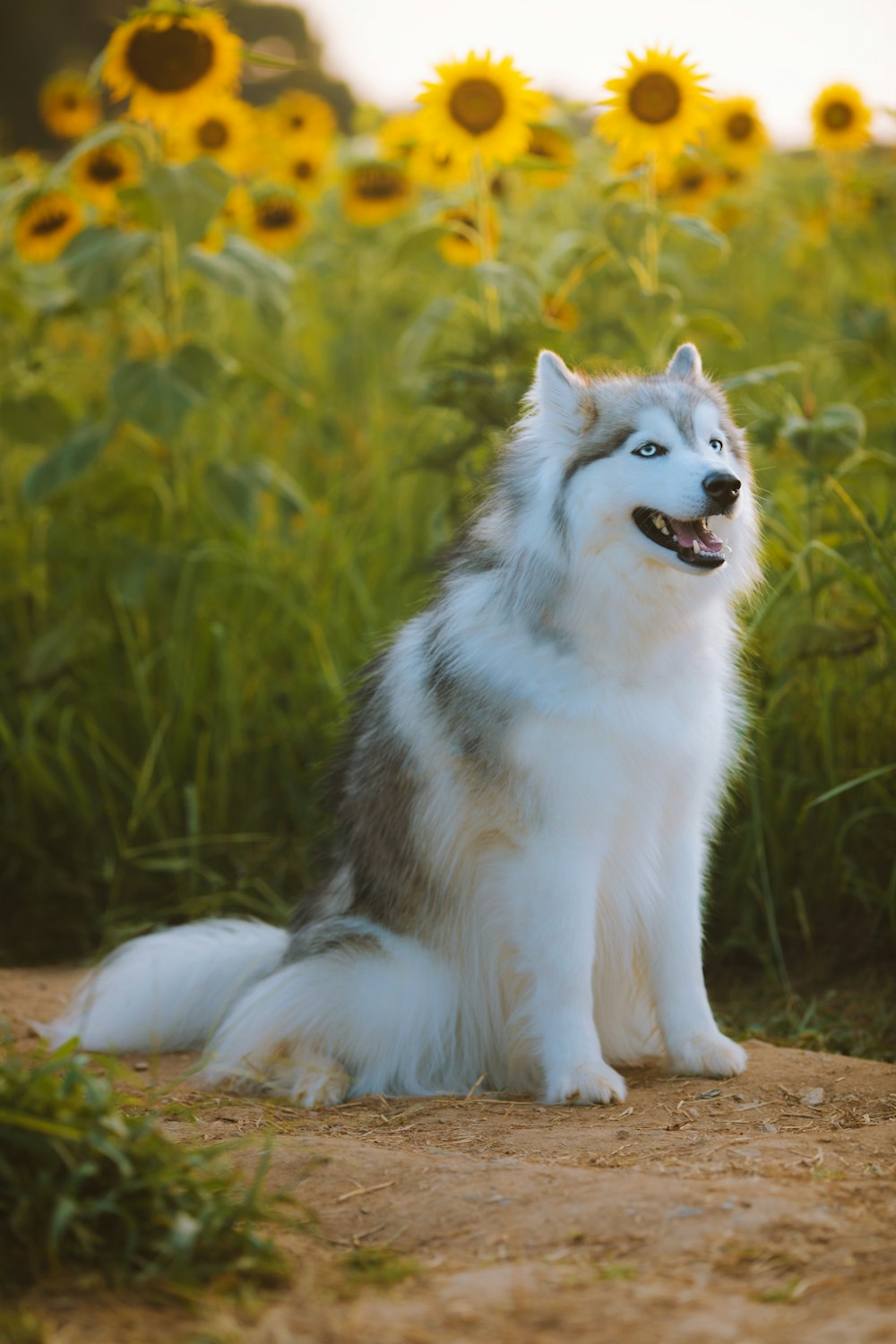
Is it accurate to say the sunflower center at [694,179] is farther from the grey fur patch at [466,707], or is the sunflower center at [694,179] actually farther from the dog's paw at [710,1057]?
the dog's paw at [710,1057]

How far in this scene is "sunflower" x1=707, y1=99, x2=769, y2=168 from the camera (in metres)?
6.05

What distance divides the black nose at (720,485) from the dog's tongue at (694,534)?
74 millimetres

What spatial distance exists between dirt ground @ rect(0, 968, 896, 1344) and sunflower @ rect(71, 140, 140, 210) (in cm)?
340

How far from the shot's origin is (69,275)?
4.53 meters

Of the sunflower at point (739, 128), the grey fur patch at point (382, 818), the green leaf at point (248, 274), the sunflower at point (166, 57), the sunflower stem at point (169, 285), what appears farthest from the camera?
the sunflower at point (739, 128)

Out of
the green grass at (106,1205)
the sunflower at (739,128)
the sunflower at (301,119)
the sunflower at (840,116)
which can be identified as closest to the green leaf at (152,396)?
the sunflower at (301,119)

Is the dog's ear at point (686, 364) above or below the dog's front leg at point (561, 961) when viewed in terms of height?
above

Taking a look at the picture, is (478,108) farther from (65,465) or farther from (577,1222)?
(577,1222)

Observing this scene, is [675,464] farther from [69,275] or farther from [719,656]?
[69,275]

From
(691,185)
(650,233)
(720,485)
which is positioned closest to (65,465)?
(650,233)

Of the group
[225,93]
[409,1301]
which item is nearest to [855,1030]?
[409,1301]

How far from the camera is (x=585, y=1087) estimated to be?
308cm

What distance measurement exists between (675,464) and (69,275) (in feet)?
8.01

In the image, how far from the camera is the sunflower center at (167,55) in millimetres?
4422
